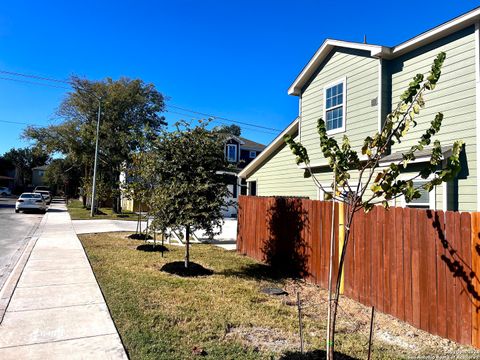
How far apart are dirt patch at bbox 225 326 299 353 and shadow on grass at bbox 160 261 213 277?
10.3 ft

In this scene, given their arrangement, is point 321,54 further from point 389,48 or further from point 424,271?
point 424,271

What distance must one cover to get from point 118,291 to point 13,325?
1768mm

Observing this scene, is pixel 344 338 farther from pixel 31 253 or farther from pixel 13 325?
pixel 31 253

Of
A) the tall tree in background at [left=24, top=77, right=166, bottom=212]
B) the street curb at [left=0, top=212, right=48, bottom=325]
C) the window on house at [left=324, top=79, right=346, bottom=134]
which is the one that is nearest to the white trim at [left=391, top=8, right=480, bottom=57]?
the window on house at [left=324, top=79, right=346, bottom=134]

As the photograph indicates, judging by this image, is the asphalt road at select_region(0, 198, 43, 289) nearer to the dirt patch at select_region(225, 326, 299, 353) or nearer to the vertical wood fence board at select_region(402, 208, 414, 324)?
the dirt patch at select_region(225, 326, 299, 353)

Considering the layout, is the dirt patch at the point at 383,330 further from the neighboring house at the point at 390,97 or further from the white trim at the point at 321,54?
the white trim at the point at 321,54

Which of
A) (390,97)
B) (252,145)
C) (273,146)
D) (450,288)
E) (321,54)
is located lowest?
(450,288)

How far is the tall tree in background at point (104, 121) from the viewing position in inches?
1191

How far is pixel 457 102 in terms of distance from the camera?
7523 millimetres

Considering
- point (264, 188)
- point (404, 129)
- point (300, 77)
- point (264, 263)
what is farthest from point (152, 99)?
point (404, 129)

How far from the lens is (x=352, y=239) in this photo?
6281 millimetres

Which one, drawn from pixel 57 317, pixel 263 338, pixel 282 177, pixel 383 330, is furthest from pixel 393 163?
pixel 282 177

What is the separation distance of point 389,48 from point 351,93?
148 cm

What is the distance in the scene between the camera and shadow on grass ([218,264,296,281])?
772 centimetres
